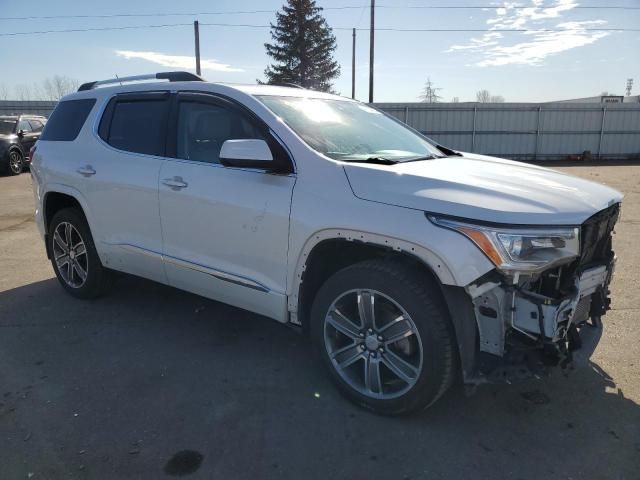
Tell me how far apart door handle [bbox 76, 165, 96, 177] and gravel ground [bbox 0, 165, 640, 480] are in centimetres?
126

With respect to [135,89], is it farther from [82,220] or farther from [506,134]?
[506,134]

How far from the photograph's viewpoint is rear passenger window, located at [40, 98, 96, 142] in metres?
4.65

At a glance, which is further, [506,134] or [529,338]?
[506,134]

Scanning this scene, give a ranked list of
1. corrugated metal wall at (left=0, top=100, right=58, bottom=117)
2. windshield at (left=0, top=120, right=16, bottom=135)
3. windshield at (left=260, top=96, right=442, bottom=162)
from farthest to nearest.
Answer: corrugated metal wall at (left=0, top=100, right=58, bottom=117) < windshield at (left=0, top=120, right=16, bottom=135) < windshield at (left=260, top=96, right=442, bottom=162)

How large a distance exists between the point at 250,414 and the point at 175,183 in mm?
1708

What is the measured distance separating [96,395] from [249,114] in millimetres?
2067

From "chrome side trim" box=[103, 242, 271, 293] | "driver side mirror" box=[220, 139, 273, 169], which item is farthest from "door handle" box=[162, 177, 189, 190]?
"driver side mirror" box=[220, 139, 273, 169]

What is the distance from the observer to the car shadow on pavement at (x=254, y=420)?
8.54 ft

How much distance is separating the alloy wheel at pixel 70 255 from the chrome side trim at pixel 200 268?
683mm

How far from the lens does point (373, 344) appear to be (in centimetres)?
301

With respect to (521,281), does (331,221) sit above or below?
above

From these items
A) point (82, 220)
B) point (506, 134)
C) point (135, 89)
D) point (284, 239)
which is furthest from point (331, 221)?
point (506, 134)

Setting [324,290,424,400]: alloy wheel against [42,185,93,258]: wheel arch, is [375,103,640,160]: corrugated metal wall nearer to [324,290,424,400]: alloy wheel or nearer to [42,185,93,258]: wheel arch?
[42,185,93,258]: wheel arch

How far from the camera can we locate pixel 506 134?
21688 millimetres
